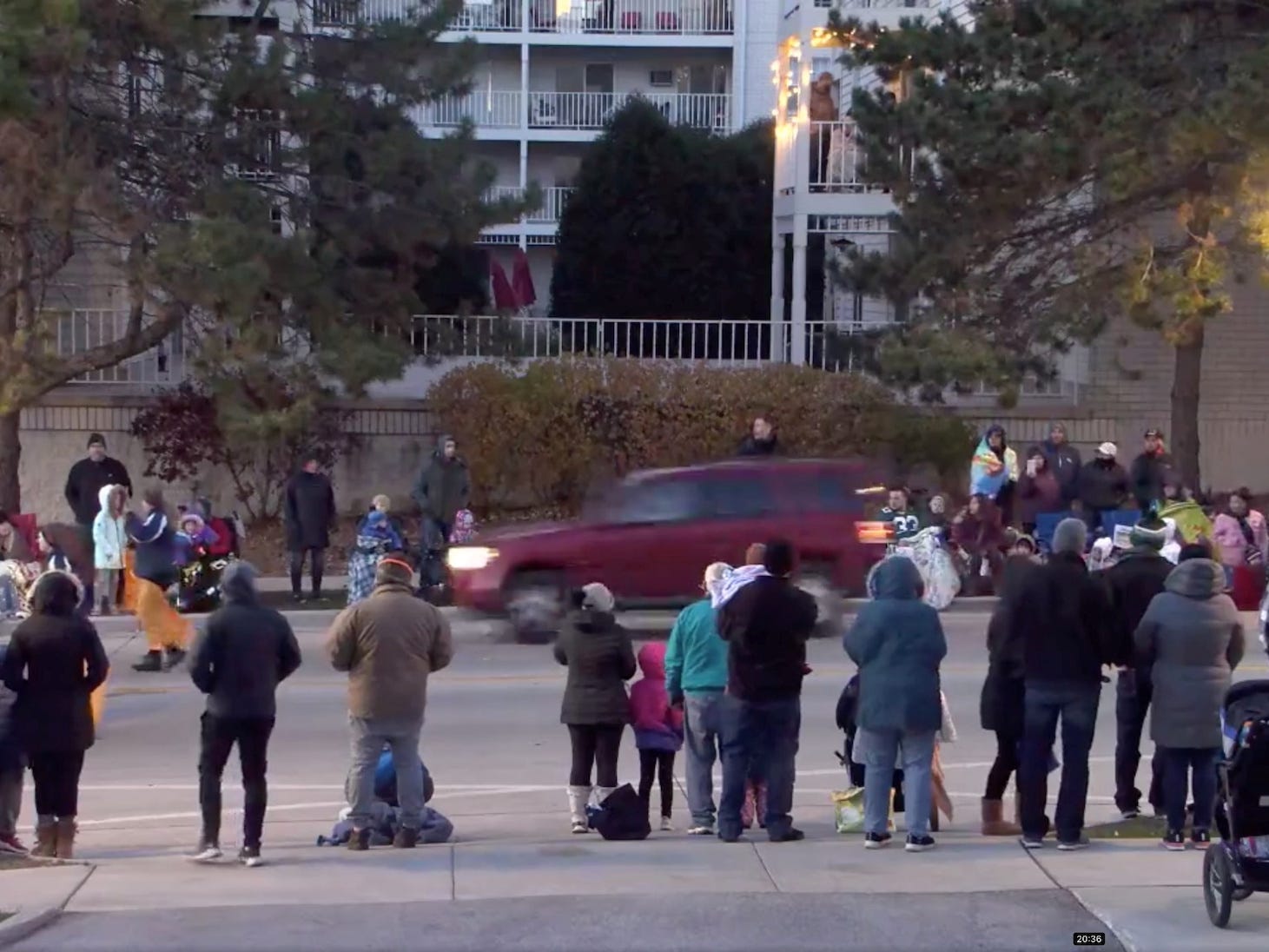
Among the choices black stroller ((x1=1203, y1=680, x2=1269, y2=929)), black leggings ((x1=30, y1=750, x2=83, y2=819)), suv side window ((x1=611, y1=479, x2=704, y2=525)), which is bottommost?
black leggings ((x1=30, y1=750, x2=83, y2=819))

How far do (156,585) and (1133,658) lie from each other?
33.4 feet

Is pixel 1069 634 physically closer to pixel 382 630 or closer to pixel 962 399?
pixel 382 630

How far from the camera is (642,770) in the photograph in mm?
11078

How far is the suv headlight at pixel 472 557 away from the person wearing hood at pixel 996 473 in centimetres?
670

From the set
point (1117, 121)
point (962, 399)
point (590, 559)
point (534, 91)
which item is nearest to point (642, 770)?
point (590, 559)

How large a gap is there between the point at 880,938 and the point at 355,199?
1645cm

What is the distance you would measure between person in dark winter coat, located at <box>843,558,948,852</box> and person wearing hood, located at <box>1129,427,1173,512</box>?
1280 centimetres

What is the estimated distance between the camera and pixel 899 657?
9.74 metres

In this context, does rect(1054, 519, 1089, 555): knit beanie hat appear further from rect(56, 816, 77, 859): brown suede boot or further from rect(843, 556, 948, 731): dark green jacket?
rect(56, 816, 77, 859): brown suede boot

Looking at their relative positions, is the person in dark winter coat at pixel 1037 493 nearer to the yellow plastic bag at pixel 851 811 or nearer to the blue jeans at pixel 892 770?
the yellow plastic bag at pixel 851 811

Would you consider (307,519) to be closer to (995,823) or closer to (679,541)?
(679,541)

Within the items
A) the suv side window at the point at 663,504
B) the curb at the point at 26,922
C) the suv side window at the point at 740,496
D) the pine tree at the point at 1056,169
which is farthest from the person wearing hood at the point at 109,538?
the curb at the point at 26,922

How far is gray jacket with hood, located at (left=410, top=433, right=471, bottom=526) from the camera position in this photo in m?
21.9

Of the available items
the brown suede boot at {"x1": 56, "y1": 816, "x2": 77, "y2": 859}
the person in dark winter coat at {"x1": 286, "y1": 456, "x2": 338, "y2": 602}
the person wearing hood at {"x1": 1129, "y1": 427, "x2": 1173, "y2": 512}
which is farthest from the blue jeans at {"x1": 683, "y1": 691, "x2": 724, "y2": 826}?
the person wearing hood at {"x1": 1129, "y1": 427, "x2": 1173, "y2": 512}
